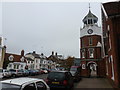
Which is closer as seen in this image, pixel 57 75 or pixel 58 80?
pixel 58 80

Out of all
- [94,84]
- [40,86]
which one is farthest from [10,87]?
[94,84]

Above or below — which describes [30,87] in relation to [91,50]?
below

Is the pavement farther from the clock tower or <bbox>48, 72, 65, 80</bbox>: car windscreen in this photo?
the clock tower

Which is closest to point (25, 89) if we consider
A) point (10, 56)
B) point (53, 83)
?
point (53, 83)

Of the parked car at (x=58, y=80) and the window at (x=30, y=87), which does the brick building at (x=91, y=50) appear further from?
the window at (x=30, y=87)

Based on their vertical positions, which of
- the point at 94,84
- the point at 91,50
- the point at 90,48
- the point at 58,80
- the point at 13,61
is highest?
the point at 90,48

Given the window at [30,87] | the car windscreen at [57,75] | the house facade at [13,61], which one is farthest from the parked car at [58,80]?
the house facade at [13,61]

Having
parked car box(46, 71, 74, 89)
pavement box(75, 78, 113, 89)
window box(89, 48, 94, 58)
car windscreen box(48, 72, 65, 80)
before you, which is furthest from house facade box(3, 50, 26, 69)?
parked car box(46, 71, 74, 89)

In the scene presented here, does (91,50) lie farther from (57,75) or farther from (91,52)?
(57,75)

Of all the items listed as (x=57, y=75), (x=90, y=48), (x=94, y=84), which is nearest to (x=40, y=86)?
(x=57, y=75)

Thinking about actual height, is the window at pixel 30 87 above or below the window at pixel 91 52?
below

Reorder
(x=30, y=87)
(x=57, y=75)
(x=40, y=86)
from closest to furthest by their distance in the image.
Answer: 1. (x=30, y=87)
2. (x=40, y=86)
3. (x=57, y=75)

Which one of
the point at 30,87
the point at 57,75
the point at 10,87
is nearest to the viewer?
the point at 10,87

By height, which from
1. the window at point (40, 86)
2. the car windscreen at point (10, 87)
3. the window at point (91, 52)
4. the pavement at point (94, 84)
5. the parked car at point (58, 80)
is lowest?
the pavement at point (94, 84)
